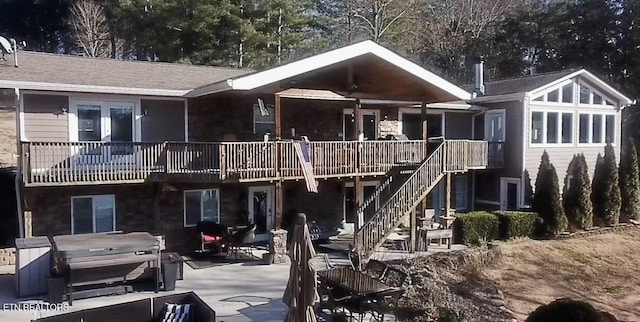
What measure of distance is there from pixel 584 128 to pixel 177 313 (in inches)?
746

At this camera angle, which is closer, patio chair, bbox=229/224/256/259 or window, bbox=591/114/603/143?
patio chair, bbox=229/224/256/259

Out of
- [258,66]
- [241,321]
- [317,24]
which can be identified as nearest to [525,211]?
[241,321]

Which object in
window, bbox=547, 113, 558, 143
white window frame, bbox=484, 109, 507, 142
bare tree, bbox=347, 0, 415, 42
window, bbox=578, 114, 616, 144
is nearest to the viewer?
white window frame, bbox=484, 109, 507, 142

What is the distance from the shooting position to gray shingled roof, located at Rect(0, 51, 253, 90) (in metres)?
12.4

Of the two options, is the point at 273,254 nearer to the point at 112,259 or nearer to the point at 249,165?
the point at 249,165

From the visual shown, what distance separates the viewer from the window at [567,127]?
20109mm

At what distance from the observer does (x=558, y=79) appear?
63.3 ft

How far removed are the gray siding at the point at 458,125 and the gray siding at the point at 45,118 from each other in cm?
1380

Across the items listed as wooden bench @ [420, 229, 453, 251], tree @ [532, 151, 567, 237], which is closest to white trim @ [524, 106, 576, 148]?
tree @ [532, 151, 567, 237]

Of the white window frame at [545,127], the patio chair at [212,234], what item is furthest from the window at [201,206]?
the white window frame at [545,127]

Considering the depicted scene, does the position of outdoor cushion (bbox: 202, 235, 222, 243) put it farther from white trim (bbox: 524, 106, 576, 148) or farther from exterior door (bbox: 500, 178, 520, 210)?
white trim (bbox: 524, 106, 576, 148)

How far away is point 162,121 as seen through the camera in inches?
555

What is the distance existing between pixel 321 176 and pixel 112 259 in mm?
5882

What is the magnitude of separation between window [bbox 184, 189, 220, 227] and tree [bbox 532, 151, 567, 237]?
11.1 m
